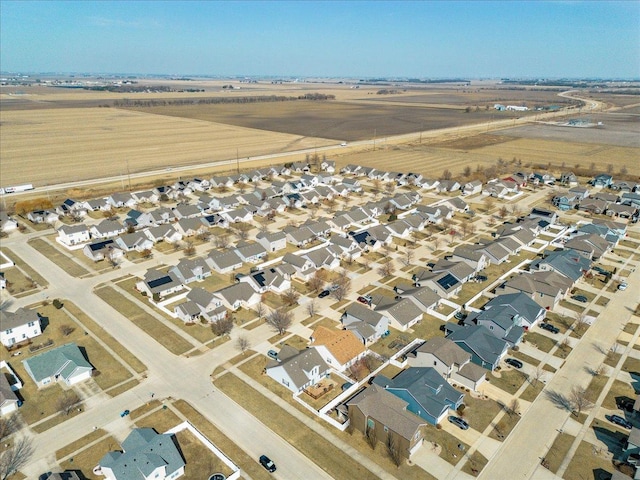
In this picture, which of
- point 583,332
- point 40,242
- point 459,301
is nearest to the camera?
point 583,332

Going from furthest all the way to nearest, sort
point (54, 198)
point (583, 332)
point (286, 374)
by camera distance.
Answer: point (54, 198) → point (583, 332) → point (286, 374)

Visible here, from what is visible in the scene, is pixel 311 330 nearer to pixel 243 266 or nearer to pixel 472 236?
pixel 243 266

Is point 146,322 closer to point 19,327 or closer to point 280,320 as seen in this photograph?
point 19,327

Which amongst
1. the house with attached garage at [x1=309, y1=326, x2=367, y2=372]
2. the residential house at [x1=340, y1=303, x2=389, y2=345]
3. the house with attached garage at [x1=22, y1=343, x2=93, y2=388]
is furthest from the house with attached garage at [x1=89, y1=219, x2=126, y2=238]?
the house with attached garage at [x1=309, y1=326, x2=367, y2=372]

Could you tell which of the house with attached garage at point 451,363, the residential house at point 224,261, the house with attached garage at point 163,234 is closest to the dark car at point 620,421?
the house with attached garage at point 451,363

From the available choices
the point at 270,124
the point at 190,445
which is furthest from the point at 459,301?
the point at 270,124
